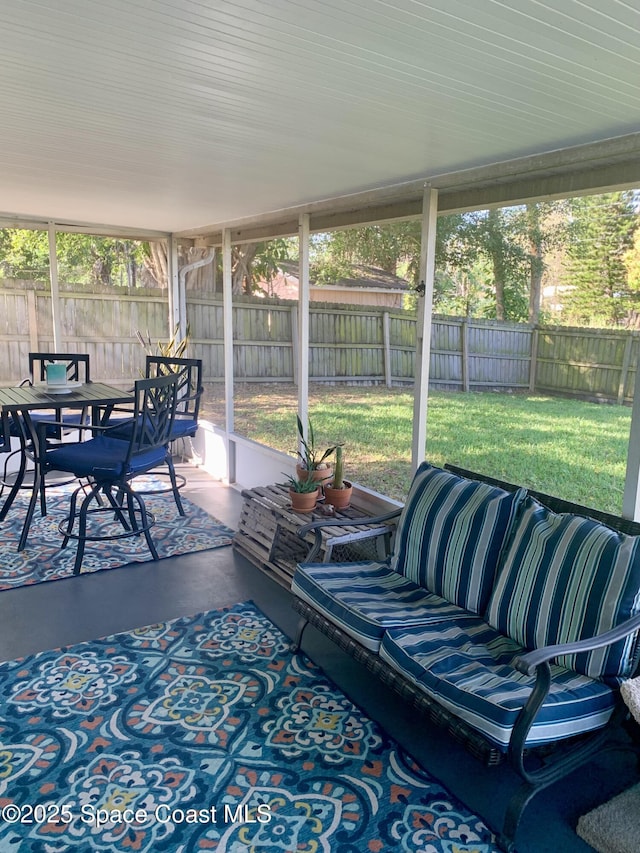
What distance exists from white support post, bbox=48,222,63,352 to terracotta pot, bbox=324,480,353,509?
338 cm

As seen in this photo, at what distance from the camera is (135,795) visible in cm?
185

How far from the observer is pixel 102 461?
11.5 ft

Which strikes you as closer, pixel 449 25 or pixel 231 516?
pixel 449 25

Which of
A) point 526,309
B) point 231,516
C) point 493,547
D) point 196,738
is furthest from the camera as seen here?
point 526,309

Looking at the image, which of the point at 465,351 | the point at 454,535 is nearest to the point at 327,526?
the point at 454,535

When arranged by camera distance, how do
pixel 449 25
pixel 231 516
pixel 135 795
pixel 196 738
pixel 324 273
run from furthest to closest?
pixel 324 273 → pixel 231 516 → pixel 196 738 → pixel 135 795 → pixel 449 25

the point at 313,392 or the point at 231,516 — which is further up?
the point at 313,392

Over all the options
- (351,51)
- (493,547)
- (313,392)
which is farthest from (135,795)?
(313,392)

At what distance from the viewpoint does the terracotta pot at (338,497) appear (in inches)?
138

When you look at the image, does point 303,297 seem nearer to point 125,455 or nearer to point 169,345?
point 125,455

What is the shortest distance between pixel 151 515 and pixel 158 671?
5.91 ft

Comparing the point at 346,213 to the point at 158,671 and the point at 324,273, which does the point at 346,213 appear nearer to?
the point at 158,671

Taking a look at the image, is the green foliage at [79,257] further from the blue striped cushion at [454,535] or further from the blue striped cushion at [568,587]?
the blue striped cushion at [568,587]

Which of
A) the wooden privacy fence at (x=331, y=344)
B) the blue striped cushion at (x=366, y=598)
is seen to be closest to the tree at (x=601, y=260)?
the wooden privacy fence at (x=331, y=344)
